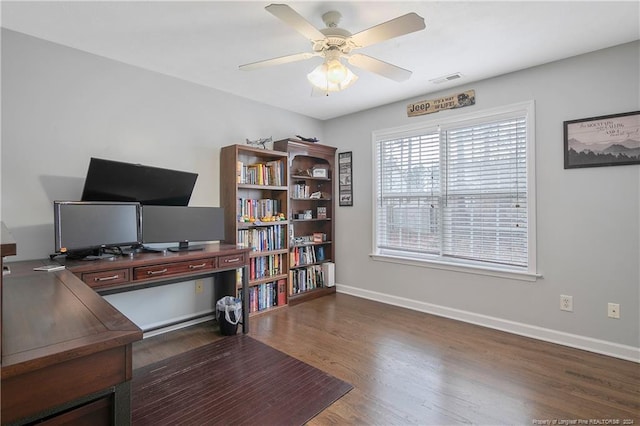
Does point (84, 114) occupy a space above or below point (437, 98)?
below

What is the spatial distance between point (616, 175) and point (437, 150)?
4.92 feet

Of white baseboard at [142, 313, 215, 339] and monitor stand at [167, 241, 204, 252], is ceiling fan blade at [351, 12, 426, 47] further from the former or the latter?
white baseboard at [142, 313, 215, 339]

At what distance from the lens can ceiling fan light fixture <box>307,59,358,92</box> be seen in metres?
2.06

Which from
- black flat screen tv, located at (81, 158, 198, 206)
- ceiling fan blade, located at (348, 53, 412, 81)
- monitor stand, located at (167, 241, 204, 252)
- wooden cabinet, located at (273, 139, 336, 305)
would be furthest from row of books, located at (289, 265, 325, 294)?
ceiling fan blade, located at (348, 53, 412, 81)

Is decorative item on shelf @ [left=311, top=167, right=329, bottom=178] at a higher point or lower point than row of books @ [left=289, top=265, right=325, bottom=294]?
higher

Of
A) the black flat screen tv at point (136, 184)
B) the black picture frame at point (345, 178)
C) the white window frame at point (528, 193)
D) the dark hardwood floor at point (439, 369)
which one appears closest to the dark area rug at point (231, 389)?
the dark hardwood floor at point (439, 369)

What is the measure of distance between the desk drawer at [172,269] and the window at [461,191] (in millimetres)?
2144

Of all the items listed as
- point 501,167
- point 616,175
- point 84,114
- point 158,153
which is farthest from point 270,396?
point 616,175

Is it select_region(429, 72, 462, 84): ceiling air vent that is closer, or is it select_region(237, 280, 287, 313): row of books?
select_region(429, 72, 462, 84): ceiling air vent

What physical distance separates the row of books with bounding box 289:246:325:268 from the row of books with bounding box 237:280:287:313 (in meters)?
0.36

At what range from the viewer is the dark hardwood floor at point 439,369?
6.01ft

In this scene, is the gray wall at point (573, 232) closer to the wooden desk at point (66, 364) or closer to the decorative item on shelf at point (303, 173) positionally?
the decorative item on shelf at point (303, 173)

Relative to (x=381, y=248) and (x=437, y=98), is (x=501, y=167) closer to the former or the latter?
(x=437, y=98)

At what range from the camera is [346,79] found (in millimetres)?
2127
